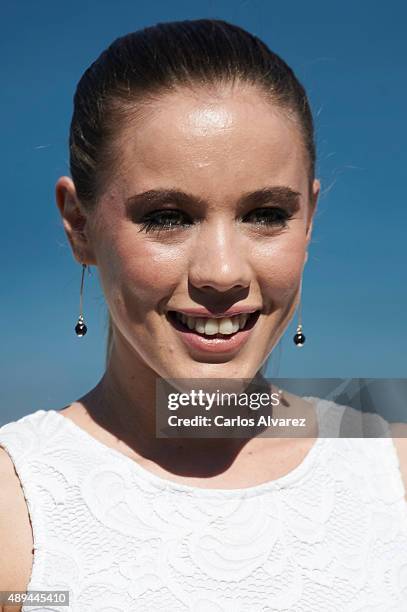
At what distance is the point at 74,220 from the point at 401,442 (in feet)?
4.91

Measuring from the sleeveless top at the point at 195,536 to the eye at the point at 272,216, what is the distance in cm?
90

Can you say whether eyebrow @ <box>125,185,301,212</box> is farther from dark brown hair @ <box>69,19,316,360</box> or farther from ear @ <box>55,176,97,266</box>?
ear @ <box>55,176,97,266</box>

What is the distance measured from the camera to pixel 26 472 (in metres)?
2.59

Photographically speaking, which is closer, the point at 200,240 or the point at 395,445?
the point at 200,240

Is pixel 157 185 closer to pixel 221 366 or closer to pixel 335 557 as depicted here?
pixel 221 366

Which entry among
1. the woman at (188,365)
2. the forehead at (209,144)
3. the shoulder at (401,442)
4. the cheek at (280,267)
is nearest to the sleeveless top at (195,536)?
the woman at (188,365)

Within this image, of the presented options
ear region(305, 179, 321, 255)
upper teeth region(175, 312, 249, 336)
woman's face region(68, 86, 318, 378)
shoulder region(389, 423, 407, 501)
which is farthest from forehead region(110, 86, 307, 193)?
shoulder region(389, 423, 407, 501)

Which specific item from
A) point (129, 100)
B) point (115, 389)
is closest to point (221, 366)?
point (115, 389)

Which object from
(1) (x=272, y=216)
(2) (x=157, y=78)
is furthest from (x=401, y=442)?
(2) (x=157, y=78)

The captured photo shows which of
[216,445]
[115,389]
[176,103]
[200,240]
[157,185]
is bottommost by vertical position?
[216,445]

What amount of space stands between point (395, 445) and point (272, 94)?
139 cm

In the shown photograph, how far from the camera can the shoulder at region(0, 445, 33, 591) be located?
241 centimetres

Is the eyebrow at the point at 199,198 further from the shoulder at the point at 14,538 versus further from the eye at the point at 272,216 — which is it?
the shoulder at the point at 14,538

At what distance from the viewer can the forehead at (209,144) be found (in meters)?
2.33
